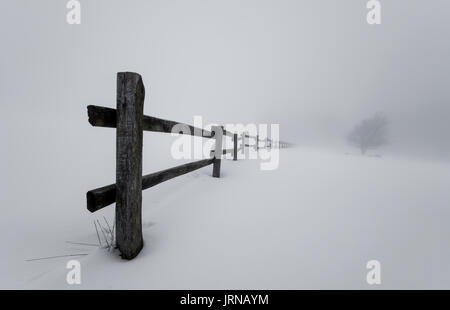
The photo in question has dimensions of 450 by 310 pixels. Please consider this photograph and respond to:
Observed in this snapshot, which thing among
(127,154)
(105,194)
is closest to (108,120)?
(127,154)

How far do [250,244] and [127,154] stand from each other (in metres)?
1.27

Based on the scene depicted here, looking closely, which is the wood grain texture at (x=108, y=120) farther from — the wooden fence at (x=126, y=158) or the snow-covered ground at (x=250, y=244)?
the snow-covered ground at (x=250, y=244)

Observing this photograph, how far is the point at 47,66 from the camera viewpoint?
75.7 feet

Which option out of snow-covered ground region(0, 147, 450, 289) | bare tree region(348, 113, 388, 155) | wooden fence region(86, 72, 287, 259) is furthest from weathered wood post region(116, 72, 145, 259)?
bare tree region(348, 113, 388, 155)

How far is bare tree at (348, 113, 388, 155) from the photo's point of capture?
25500 mm

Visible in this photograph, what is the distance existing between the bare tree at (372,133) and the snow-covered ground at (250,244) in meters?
28.4

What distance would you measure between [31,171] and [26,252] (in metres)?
3.45

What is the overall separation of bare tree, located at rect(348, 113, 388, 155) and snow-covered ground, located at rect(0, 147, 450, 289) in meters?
28.4

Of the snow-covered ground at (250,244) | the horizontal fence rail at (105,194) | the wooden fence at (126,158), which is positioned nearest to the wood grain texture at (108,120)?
the wooden fence at (126,158)

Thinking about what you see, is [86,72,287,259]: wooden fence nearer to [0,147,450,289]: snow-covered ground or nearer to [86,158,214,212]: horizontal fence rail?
[86,158,214,212]: horizontal fence rail

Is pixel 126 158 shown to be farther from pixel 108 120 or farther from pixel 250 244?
pixel 250 244

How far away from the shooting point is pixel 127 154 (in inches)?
53.1

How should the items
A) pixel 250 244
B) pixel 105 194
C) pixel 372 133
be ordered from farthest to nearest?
1. pixel 372 133
2. pixel 250 244
3. pixel 105 194
